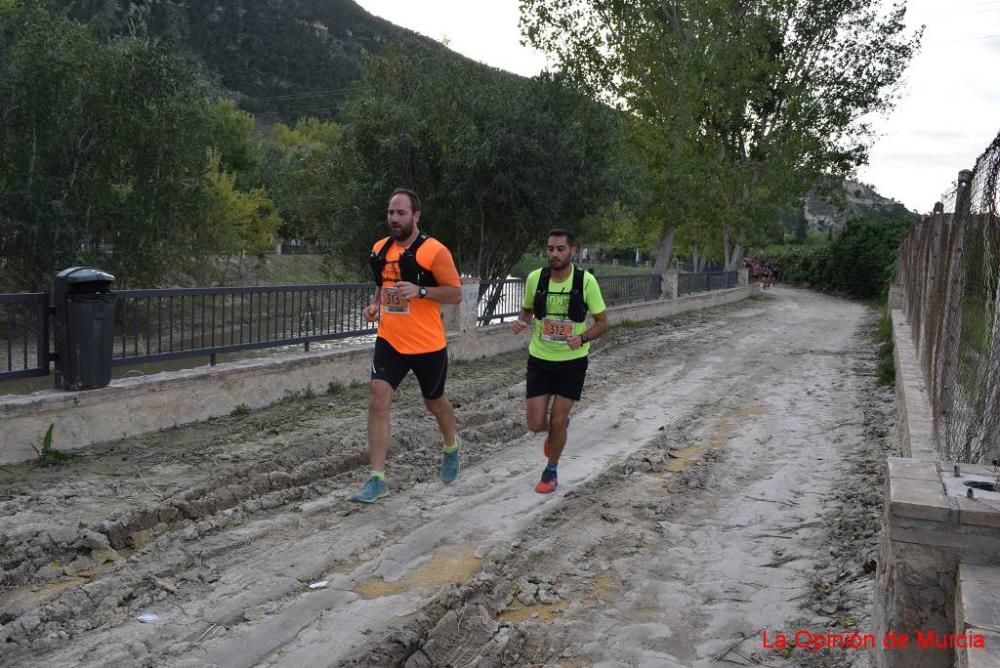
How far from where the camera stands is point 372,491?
5684 millimetres

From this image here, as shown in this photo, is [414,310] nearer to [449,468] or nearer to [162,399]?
[449,468]

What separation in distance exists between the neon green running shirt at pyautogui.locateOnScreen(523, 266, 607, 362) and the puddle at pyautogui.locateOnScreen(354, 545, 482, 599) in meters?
1.70

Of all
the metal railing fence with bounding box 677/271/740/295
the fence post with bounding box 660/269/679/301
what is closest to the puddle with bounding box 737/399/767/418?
the fence post with bounding box 660/269/679/301

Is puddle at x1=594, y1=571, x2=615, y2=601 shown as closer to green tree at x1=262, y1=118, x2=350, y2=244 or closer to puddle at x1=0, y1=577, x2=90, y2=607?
puddle at x1=0, y1=577, x2=90, y2=607

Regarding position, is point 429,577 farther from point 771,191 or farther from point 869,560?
point 771,191

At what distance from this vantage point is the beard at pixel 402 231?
18.3 ft

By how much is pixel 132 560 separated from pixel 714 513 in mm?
3747

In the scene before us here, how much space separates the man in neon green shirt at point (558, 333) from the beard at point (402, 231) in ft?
3.29

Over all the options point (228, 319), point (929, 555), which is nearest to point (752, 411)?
point (228, 319)

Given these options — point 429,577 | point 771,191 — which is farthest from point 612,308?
point 771,191

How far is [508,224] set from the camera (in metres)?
20.3

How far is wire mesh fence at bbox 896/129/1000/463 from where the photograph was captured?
3771 millimetres

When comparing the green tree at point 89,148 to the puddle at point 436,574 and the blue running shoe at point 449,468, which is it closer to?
the blue running shoe at point 449,468

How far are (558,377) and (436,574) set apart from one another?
2.00 metres
